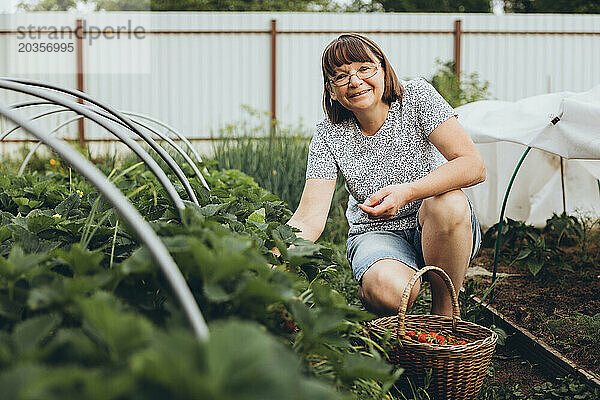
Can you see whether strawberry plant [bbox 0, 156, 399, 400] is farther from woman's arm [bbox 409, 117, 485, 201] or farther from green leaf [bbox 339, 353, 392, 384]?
woman's arm [bbox 409, 117, 485, 201]

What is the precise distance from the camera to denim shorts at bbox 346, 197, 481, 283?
2.09 m

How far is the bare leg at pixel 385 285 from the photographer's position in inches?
77.4

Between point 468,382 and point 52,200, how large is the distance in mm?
1490

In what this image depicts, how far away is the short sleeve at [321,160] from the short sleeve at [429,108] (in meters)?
0.36

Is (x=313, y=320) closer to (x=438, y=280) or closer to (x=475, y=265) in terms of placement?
(x=438, y=280)

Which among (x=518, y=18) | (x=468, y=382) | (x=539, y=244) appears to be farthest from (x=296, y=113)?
(x=468, y=382)

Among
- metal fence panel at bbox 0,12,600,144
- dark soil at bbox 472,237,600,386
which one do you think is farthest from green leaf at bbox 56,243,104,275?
metal fence panel at bbox 0,12,600,144

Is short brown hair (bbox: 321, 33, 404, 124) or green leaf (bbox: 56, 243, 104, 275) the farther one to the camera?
short brown hair (bbox: 321, 33, 404, 124)

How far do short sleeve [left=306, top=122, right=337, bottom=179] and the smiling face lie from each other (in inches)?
8.1

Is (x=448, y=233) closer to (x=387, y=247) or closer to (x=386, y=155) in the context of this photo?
(x=387, y=247)

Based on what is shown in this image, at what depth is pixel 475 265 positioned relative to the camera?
12.5 feet

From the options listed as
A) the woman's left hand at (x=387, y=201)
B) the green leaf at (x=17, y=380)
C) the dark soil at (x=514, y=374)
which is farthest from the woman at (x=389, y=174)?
the green leaf at (x=17, y=380)

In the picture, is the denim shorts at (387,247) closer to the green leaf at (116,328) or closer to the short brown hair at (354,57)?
the short brown hair at (354,57)

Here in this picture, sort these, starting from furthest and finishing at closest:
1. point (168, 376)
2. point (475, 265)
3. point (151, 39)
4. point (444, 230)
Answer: point (151, 39) → point (475, 265) → point (444, 230) → point (168, 376)
